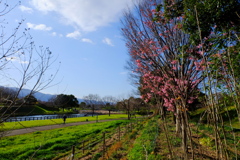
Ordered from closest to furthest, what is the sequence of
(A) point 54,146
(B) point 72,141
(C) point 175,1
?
(C) point 175,1
(A) point 54,146
(B) point 72,141

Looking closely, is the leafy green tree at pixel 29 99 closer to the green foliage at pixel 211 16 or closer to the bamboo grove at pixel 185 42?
the bamboo grove at pixel 185 42

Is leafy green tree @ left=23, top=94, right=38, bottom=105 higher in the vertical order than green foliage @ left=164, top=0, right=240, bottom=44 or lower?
lower

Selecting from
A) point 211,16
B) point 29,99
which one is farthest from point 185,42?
point 29,99

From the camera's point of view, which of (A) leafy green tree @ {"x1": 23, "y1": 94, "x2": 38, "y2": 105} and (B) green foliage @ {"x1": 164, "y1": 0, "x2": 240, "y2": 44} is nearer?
(A) leafy green tree @ {"x1": 23, "y1": 94, "x2": 38, "y2": 105}

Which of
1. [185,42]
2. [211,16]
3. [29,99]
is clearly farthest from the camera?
[185,42]

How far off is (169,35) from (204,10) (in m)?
2.58

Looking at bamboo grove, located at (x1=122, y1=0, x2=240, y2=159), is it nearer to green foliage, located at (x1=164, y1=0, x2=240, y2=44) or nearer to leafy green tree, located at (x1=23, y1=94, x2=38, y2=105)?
green foliage, located at (x1=164, y1=0, x2=240, y2=44)

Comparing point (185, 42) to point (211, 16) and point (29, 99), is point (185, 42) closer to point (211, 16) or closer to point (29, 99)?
point (211, 16)

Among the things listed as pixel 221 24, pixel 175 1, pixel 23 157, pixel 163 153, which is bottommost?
pixel 23 157

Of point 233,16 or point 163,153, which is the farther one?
point 163,153

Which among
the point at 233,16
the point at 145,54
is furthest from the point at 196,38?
the point at 145,54

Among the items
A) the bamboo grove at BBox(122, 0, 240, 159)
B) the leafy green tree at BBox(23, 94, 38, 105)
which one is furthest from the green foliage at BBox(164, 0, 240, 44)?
the leafy green tree at BBox(23, 94, 38, 105)

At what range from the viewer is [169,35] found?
692cm

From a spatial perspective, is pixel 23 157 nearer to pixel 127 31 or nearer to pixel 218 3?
pixel 127 31
